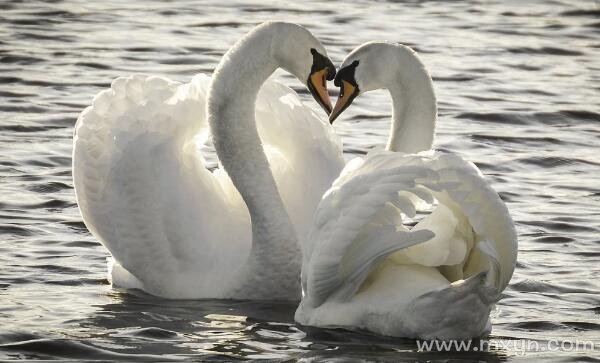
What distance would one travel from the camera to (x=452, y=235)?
8.13 m

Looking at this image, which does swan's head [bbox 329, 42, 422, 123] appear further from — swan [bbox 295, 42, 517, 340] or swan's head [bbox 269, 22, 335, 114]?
swan [bbox 295, 42, 517, 340]

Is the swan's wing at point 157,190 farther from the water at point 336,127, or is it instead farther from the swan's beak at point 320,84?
the swan's beak at point 320,84

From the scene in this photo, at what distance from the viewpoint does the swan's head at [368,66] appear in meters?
9.23

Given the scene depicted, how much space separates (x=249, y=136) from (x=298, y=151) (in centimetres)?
41

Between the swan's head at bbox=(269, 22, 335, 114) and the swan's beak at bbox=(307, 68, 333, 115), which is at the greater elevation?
the swan's head at bbox=(269, 22, 335, 114)

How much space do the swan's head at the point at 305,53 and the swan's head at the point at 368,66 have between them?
0.60 feet

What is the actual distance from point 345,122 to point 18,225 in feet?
13.5

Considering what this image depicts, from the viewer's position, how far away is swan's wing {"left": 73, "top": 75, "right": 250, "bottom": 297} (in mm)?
9312

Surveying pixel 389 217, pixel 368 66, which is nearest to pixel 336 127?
pixel 368 66

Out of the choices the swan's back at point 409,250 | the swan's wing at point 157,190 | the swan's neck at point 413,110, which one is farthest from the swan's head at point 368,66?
the swan's back at point 409,250

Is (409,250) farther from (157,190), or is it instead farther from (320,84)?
(157,190)

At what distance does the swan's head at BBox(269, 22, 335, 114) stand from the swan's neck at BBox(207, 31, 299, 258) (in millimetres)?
75

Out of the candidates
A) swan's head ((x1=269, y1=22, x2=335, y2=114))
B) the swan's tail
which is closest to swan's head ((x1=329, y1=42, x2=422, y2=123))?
swan's head ((x1=269, y1=22, x2=335, y2=114))

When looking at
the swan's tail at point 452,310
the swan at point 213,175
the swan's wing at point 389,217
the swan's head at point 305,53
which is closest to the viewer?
the swan's wing at point 389,217
